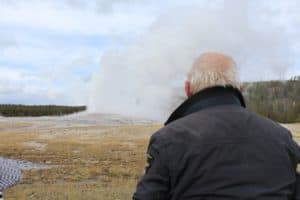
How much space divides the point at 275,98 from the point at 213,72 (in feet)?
247

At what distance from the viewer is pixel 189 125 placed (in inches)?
99.4

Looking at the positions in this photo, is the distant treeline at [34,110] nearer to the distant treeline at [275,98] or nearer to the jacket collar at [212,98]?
the distant treeline at [275,98]

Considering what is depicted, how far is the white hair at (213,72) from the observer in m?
2.63

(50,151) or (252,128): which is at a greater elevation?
(252,128)

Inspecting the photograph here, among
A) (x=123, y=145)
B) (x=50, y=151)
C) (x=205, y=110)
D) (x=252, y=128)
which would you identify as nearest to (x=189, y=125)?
(x=205, y=110)

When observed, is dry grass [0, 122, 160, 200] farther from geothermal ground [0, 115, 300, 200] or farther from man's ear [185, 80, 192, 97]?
man's ear [185, 80, 192, 97]

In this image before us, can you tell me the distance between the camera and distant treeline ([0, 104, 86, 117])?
88.4m

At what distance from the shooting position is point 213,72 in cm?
263

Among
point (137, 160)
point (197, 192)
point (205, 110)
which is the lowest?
point (137, 160)

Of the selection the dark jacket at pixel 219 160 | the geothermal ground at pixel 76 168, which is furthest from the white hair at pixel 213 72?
the geothermal ground at pixel 76 168

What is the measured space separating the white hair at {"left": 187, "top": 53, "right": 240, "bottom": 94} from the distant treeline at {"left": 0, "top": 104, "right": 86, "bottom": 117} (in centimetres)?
8514

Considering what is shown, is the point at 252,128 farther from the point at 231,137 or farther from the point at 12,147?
the point at 12,147

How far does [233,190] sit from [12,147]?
68.8 feet

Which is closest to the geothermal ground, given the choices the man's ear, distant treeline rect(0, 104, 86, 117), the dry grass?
the dry grass
